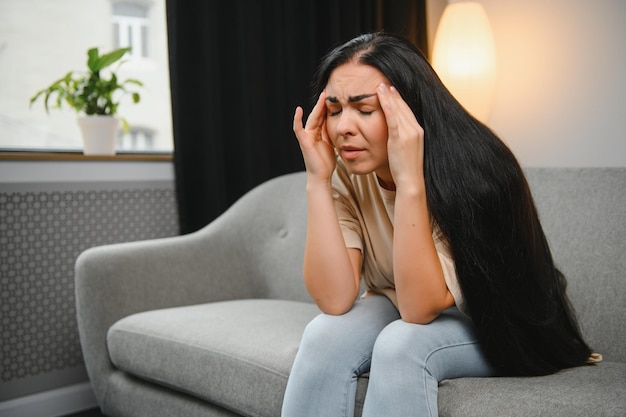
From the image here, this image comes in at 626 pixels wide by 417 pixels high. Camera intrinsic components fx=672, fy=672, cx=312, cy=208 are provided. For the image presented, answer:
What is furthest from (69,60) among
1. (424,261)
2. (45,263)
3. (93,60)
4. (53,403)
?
(424,261)

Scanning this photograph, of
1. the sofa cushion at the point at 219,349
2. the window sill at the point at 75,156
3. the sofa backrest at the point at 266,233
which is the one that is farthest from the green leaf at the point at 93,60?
the sofa cushion at the point at 219,349

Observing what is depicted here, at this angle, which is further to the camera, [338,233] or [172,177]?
[172,177]

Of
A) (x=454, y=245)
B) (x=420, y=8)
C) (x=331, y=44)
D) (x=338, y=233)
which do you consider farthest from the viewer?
(x=420, y=8)

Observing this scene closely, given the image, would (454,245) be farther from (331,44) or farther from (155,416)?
(331,44)

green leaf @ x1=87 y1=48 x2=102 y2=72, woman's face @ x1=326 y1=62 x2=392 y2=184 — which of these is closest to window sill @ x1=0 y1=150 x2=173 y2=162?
green leaf @ x1=87 y1=48 x2=102 y2=72

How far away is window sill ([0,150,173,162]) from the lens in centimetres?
211

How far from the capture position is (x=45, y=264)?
217 centimetres

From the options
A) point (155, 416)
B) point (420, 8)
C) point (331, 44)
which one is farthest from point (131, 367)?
point (420, 8)

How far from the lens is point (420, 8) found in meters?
3.09

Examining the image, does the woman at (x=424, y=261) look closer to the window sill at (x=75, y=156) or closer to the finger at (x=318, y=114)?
the finger at (x=318, y=114)

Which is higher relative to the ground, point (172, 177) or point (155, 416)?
point (172, 177)

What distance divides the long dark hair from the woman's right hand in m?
0.17

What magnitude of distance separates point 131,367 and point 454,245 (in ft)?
3.21

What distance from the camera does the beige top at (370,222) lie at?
4.42 ft
